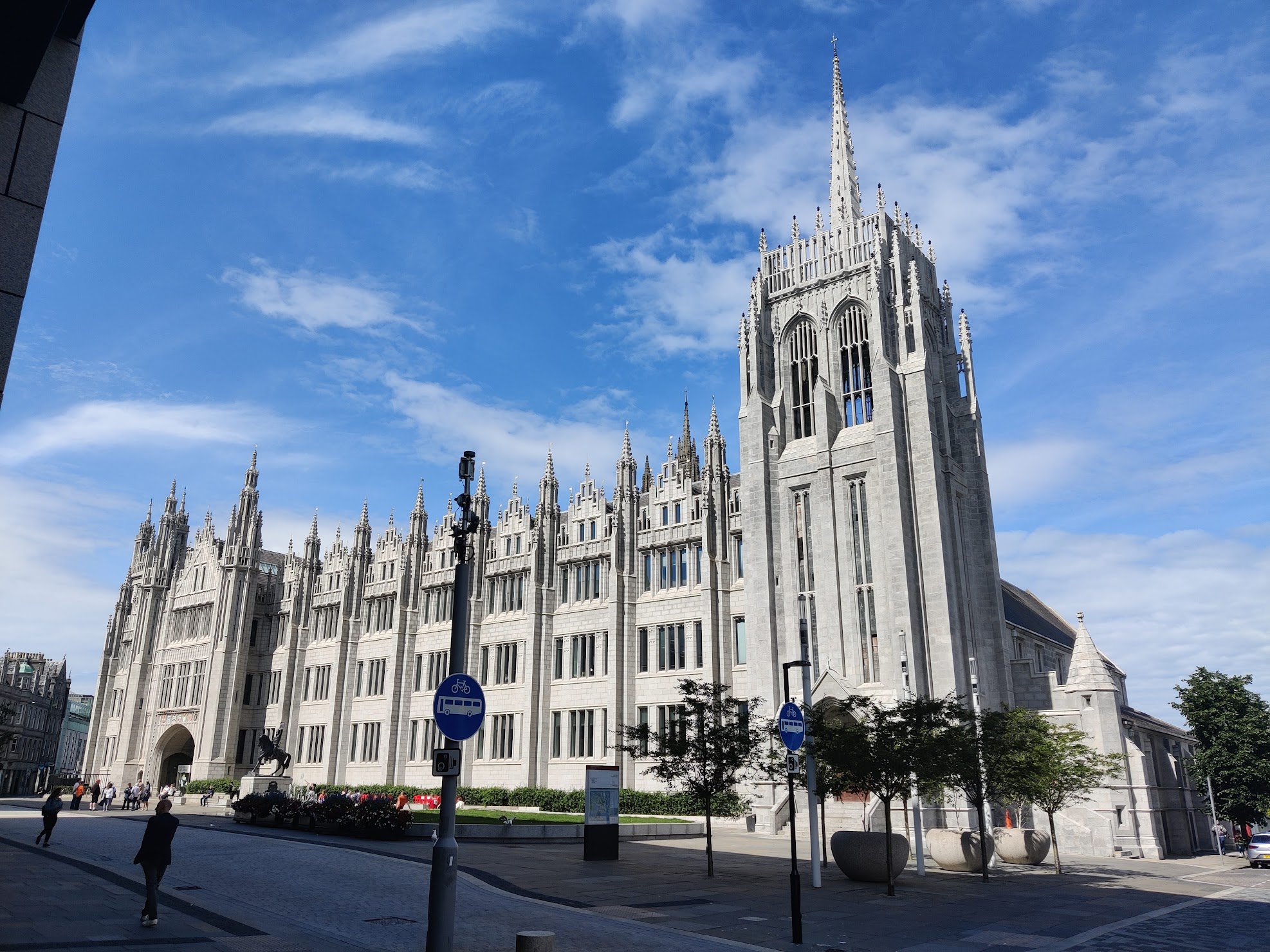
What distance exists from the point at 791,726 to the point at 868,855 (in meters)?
5.41

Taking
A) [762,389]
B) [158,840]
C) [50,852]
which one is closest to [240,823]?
[50,852]

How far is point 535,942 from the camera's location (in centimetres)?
1052

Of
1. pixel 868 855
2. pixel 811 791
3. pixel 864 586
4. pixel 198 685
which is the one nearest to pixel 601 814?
pixel 811 791

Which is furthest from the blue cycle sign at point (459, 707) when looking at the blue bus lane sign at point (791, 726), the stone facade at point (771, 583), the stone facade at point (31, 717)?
the stone facade at point (31, 717)

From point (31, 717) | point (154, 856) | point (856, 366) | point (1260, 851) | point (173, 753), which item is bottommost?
point (1260, 851)

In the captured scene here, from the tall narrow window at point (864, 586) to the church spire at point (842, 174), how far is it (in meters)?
15.8

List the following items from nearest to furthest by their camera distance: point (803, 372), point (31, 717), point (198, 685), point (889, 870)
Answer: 1. point (889, 870)
2. point (803, 372)
3. point (198, 685)
4. point (31, 717)

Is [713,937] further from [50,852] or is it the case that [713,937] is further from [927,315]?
[927,315]

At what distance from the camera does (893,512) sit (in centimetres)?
3988

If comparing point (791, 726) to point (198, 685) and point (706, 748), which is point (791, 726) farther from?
point (198, 685)

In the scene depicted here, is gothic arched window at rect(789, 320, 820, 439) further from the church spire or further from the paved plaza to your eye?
the paved plaza

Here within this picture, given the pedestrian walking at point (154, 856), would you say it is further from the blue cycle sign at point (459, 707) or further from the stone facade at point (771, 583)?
the stone facade at point (771, 583)

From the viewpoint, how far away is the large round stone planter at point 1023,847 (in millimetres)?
27859

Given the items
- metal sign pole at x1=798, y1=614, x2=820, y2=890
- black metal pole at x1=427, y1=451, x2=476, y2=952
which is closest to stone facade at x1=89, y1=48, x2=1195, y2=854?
metal sign pole at x1=798, y1=614, x2=820, y2=890
